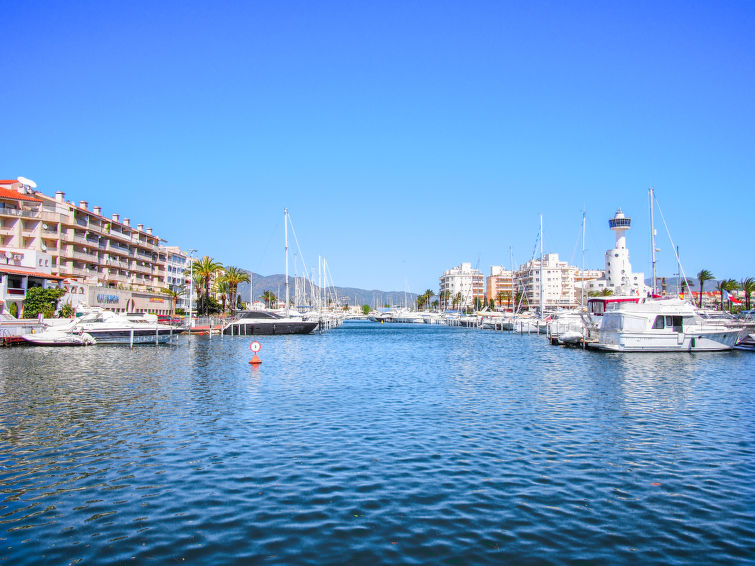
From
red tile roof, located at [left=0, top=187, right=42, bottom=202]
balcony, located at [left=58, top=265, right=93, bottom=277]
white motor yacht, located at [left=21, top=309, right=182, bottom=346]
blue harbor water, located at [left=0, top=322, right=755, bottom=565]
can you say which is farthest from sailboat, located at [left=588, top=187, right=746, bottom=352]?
red tile roof, located at [left=0, top=187, right=42, bottom=202]

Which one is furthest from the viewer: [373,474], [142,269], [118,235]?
[142,269]

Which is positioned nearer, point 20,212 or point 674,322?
point 674,322

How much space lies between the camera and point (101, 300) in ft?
291

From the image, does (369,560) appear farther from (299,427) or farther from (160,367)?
(160,367)

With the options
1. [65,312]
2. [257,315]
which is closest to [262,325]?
[257,315]

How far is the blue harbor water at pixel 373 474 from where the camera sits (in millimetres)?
9484

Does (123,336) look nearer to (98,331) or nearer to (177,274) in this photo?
(98,331)

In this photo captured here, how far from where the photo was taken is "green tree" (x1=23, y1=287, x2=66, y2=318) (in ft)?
221

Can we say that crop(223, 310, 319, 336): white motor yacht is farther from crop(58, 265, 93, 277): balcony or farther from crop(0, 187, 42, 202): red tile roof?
crop(0, 187, 42, 202): red tile roof

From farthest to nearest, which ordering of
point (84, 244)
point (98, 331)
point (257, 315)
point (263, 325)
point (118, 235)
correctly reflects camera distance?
point (118, 235) → point (84, 244) → point (257, 315) → point (263, 325) → point (98, 331)

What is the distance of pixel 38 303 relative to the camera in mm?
67750

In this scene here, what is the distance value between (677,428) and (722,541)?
406 inches

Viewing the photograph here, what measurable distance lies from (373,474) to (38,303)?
2690 inches

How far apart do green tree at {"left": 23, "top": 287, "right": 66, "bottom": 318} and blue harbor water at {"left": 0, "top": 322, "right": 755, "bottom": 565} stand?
148 ft
